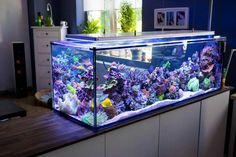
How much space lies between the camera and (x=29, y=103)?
4.65 m

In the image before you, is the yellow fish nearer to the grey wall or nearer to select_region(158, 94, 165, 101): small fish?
select_region(158, 94, 165, 101): small fish

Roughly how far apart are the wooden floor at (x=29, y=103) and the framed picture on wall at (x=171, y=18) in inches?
81.1

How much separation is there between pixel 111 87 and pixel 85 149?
408 mm

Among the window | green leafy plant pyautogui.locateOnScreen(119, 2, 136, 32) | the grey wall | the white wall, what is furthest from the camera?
the white wall

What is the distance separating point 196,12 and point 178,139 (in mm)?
1568

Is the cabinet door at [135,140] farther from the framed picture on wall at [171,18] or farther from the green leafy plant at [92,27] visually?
the green leafy plant at [92,27]

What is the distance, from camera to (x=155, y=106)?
1991 mm

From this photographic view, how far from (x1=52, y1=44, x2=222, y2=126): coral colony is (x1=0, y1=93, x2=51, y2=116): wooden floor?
7.30ft

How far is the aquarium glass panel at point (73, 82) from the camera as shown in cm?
160

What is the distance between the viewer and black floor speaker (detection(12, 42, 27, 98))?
16.2 ft

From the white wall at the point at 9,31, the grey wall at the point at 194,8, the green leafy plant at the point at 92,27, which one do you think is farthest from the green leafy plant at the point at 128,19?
the white wall at the point at 9,31

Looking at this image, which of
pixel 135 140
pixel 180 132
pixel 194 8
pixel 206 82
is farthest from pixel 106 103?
pixel 194 8

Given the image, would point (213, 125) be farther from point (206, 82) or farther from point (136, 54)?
point (136, 54)

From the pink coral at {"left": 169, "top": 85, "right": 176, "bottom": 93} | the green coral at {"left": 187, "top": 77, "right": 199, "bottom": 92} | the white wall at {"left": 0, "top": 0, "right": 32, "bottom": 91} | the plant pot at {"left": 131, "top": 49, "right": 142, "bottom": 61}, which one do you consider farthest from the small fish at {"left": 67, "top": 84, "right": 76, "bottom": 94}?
the white wall at {"left": 0, "top": 0, "right": 32, "bottom": 91}
